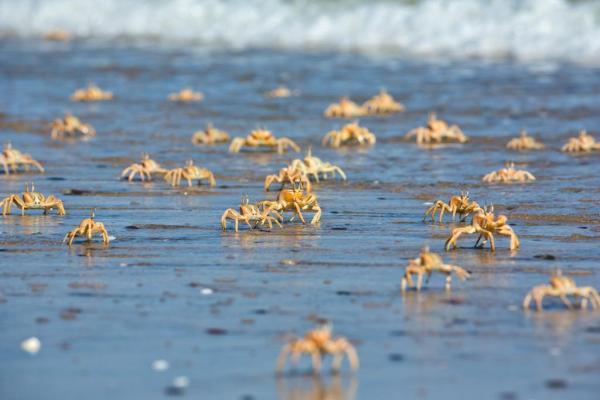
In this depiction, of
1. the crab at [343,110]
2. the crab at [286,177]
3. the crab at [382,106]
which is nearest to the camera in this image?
the crab at [286,177]

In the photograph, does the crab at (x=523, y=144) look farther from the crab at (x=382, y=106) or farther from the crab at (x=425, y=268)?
the crab at (x=425, y=268)

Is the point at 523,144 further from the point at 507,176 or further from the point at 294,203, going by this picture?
the point at 294,203

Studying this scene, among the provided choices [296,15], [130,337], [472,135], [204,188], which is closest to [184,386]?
[130,337]

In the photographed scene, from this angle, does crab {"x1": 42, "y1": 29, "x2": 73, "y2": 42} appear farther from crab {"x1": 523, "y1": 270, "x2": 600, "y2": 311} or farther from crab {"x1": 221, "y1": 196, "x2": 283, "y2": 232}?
crab {"x1": 523, "y1": 270, "x2": 600, "y2": 311}

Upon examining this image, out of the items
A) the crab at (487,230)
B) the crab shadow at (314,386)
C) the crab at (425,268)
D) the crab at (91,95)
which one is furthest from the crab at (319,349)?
the crab at (91,95)

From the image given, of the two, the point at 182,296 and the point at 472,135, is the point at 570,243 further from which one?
the point at 472,135

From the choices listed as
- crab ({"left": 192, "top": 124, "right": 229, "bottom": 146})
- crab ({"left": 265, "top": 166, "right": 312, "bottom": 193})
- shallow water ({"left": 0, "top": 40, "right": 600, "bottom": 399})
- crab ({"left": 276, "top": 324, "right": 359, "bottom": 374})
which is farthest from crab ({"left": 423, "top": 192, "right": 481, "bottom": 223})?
crab ({"left": 192, "top": 124, "right": 229, "bottom": 146})
